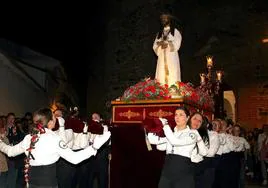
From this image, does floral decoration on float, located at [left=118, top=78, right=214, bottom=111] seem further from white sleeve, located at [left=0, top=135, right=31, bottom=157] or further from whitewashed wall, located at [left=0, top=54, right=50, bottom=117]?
whitewashed wall, located at [left=0, top=54, right=50, bottom=117]

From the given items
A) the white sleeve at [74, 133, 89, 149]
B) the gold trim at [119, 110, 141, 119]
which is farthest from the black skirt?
the gold trim at [119, 110, 141, 119]

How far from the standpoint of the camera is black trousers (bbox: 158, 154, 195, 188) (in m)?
4.37

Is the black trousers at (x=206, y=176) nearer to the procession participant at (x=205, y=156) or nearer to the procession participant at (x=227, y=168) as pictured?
the procession participant at (x=205, y=156)

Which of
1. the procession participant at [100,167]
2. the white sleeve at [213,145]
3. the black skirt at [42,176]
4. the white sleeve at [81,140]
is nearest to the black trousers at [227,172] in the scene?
the white sleeve at [213,145]

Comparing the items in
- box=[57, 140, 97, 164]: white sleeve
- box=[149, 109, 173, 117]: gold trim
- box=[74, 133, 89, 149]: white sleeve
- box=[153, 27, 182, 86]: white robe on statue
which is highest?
box=[153, 27, 182, 86]: white robe on statue

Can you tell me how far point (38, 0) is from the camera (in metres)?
13.1

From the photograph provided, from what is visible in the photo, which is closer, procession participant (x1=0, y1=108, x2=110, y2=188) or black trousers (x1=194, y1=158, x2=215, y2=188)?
procession participant (x1=0, y1=108, x2=110, y2=188)

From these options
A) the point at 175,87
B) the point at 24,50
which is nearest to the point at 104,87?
the point at 24,50

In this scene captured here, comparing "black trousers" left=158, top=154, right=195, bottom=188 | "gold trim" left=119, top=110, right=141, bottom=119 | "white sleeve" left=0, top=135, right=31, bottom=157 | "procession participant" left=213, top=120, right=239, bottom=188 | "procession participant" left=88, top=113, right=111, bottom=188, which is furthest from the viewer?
"procession participant" left=213, top=120, right=239, bottom=188

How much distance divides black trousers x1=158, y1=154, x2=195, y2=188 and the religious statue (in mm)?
3415

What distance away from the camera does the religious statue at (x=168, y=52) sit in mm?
7812

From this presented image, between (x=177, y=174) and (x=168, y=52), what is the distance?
3.99 meters

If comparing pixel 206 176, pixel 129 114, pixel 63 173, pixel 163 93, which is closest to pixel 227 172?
pixel 206 176

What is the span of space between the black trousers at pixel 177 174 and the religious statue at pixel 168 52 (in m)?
3.42
